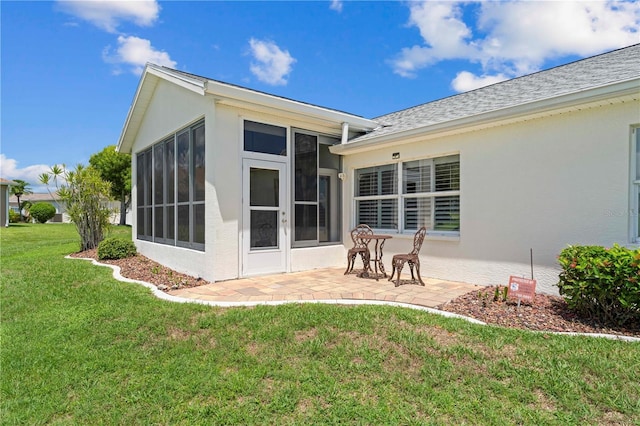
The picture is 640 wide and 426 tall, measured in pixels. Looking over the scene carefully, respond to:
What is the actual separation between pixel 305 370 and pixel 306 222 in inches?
188

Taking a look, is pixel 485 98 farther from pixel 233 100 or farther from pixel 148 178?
pixel 148 178

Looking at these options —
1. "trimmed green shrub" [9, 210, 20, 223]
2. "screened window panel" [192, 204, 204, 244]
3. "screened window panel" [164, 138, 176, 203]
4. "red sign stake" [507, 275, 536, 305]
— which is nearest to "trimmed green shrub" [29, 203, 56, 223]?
"trimmed green shrub" [9, 210, 20, 223]

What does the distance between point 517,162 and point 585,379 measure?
3.76 metres

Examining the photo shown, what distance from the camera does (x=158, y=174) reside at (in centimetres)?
948

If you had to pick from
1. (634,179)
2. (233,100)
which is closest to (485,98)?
(634,179)

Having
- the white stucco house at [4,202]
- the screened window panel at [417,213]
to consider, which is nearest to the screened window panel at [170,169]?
the screened window panel at [417,213]

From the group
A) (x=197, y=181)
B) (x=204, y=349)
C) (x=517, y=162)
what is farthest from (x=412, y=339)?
(x=197, y=181)

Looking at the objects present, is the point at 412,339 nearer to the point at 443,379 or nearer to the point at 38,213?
the point at 443,379

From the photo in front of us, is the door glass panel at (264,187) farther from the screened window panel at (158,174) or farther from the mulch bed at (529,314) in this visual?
the screened window panel at (158,174)

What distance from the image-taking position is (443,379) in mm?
3062

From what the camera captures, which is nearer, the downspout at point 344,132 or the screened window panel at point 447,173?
the screened window panel at point 447,173

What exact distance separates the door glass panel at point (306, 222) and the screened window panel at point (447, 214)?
264cm

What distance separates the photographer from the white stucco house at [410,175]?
5055 millimetres

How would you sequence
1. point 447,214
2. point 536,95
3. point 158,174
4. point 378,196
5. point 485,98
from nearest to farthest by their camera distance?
1. point 536,95
2. point 447,214
3. point 485,98
4. point 378,196
5. point 158,174
